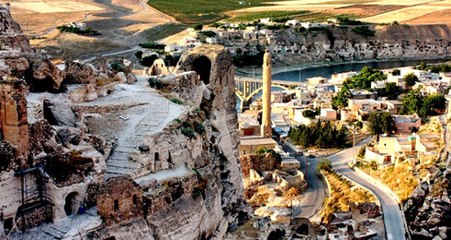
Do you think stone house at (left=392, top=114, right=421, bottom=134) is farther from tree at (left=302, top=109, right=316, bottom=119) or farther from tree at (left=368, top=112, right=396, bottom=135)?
tree at (left=302, top=109, right=316, bottom=119)

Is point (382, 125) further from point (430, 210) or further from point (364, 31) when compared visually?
point (364, 31)

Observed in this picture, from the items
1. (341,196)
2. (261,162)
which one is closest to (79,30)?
(261,162)

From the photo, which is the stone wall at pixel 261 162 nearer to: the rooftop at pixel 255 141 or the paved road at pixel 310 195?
the paved road at pixel 310 195

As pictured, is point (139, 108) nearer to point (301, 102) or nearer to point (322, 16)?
point (301, 102)

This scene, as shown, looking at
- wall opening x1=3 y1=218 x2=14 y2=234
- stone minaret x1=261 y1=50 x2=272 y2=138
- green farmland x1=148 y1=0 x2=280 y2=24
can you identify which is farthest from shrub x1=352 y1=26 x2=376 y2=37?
wall opening x1=3 y1=218 x2=14 y2=234

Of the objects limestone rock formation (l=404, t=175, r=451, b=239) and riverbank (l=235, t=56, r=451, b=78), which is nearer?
limestone rock formation (l=404, t=175, r=451, b=239)

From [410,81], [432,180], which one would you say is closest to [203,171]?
[432,180]
